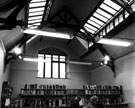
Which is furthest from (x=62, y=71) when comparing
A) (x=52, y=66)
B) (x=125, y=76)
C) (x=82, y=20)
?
(x=125, y=76)

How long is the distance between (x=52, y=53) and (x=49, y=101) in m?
4.34

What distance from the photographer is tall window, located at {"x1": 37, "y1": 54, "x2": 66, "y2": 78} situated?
11.2m

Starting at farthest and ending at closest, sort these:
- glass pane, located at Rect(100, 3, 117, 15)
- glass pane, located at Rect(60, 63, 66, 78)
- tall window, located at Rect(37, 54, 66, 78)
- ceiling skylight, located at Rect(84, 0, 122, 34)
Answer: glass pane, located at Rect(60, 63, 66, 78)
tall window, located at Rect(37, 54, 66, 78)
glass pane, located at Rect(100, 3, 117, 15)
ceiling skylight, located at Rect(84, 0, 122, 34)

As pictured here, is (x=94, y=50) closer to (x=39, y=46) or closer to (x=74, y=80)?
(x=74, y=80)

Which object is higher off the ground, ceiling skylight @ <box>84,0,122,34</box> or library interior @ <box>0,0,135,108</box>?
ceiling skylight @ <box>84,0,122,34</box>

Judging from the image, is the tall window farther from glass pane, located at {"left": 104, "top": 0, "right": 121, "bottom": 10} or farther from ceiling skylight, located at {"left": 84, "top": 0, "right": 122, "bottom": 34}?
glass pane, located at {"left": 104, "top": 0, "right": 121, "bottom": 10}

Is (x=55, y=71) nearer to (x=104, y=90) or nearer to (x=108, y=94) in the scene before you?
(x=104, y=90)

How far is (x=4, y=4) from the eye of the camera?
15.0 ft

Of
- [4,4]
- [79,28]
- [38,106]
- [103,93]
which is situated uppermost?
[79,28]

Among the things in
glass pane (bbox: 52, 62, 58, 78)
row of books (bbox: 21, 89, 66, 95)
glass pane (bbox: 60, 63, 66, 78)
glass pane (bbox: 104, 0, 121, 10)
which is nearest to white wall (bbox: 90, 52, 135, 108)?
glass pane (bbox: 104, 0, 121, 10)

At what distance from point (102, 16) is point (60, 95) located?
4448 millimetres

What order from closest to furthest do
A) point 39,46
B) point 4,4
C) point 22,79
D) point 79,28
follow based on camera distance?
point 4,4, point 79,28, point 22,79, point 39,46

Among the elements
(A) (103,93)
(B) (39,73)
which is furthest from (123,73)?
(B) (39,73)

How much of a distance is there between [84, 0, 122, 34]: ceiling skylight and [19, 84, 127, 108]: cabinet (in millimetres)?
3319
